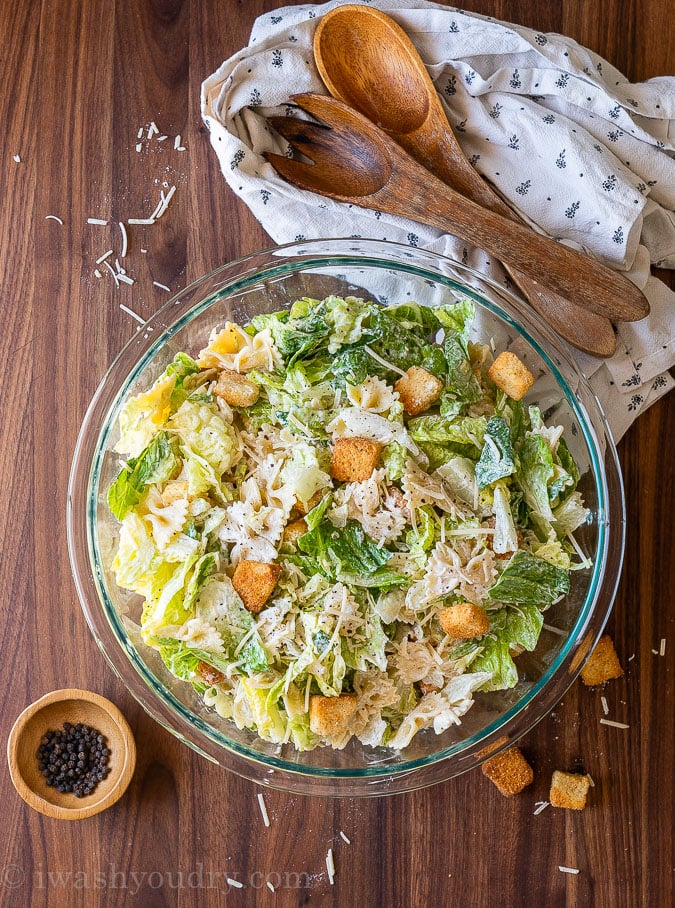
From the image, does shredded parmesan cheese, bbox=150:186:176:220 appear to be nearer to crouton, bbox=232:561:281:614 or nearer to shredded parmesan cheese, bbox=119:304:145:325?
shredded parmesan cheese, bbox=119:304:145:325

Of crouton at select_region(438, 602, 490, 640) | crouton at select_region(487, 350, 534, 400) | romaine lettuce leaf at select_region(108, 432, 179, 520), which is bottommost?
crouton at select_region(438, 602, 490, 640)

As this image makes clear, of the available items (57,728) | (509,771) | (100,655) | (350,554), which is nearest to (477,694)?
(509,771)

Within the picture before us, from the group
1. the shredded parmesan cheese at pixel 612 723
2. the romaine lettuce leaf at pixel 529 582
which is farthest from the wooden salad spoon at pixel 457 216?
the shredded parmesan cheese at pixel 612 723

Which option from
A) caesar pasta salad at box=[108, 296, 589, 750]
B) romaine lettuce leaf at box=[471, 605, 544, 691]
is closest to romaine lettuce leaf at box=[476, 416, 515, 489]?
caesar pasta salad at box=[108, 296, 589, 750]

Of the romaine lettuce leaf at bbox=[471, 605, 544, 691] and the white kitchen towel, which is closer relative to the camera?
the romaine lettuce leaf at bbox=[471, 605, 544, 691]

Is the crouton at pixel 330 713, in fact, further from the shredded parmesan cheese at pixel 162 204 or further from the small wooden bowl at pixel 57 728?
the shredded parmesan cheese at pixel 162 204

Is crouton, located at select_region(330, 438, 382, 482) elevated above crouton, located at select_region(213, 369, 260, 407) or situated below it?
below

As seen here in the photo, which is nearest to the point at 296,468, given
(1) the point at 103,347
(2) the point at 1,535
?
(1) the point at 103,347
